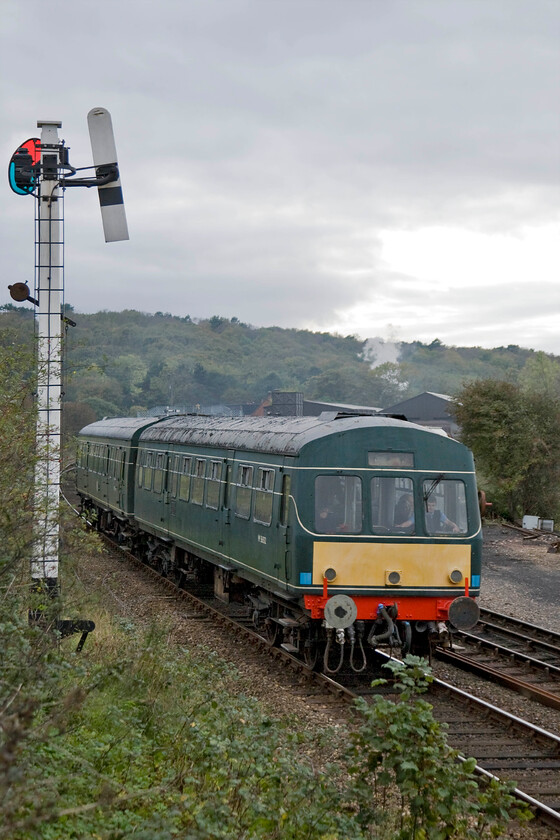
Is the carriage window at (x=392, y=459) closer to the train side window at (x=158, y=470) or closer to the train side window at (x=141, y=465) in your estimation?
the train side window at (x=158, y=470)

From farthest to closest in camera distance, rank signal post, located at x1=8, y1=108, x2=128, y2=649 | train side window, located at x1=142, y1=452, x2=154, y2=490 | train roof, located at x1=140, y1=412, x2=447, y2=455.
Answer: train side window, located at x1=142, y1=452, x2=154, y2=490 < train roof, located at x1=140, y1=412, x2=447, y2=455 < signal post, located at x1=8, y1=108, x2=128, y2=649

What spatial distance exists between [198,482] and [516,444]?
62.9ft

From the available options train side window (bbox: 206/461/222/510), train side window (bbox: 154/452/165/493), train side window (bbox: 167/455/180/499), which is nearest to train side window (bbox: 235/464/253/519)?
train side window (bbox: 206/461/222/510)

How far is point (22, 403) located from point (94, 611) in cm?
380

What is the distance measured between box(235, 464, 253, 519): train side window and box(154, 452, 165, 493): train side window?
522cm

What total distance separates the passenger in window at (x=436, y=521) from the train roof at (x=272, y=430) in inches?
35.8

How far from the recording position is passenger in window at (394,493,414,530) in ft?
34.8

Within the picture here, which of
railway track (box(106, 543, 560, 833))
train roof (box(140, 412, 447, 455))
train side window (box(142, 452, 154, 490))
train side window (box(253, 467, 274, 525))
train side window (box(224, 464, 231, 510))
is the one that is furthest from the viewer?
train side window (box(142, 452, 154, 490))

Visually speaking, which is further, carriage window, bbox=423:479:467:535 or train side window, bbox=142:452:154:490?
train side window, bbox=142:452:154:490

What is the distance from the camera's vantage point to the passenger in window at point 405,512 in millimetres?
10617

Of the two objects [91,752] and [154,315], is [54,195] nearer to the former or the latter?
[91,752]

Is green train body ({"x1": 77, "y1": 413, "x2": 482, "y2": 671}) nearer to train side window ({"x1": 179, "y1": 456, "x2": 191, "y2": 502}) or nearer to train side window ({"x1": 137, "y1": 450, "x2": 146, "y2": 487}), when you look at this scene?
train side window ({"x1": 179, "y1": 456, "x2": 191, "y2": 502})

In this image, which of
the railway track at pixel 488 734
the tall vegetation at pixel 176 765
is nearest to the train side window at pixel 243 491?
the railway track at pixel 488 734

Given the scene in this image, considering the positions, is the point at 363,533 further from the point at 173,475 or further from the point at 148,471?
the point at 148,471
